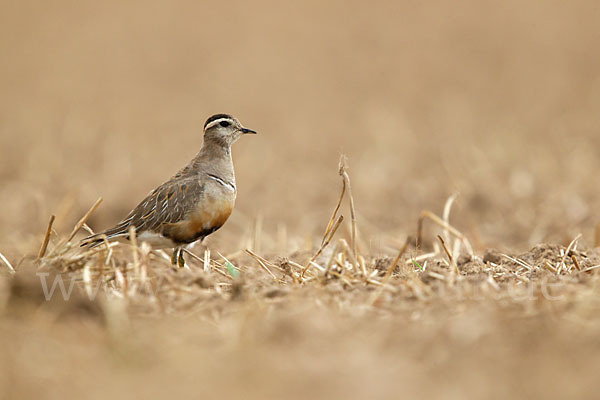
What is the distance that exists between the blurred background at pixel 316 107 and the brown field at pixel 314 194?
0.21 ft

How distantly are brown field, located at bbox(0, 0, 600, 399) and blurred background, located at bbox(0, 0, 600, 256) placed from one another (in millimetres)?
65

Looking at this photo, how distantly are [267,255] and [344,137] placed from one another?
26.7 ft

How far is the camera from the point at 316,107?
16.9 m

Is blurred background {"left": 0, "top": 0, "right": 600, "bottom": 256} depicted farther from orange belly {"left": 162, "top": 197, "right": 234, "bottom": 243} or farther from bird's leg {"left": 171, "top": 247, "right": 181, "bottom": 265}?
orange belly {"left": 162, "top": 197, "right": 234, "bottom": 243}

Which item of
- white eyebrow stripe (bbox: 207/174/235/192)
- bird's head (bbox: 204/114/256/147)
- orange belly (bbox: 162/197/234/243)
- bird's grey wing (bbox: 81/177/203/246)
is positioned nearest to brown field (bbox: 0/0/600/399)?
orange belly (bbox: 162/197/234/243)

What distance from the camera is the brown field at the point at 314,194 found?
3.61m

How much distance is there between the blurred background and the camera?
9969mm

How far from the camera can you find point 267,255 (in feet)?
22.7

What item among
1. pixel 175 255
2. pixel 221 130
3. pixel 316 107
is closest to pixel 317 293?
pixel 175 255

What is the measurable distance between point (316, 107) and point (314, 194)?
603 centimetres

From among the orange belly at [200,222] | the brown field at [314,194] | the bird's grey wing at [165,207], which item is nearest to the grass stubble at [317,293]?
the brown field at [314,194]

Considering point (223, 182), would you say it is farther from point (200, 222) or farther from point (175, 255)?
point (175, 255)

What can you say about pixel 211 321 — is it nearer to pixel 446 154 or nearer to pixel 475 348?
pixel 475 348

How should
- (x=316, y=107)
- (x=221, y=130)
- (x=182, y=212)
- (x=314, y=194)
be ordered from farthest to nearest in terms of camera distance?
(x=316, y=107) → (x=314, y=194) → (x=221, y=130) → (x=182, y=212)
